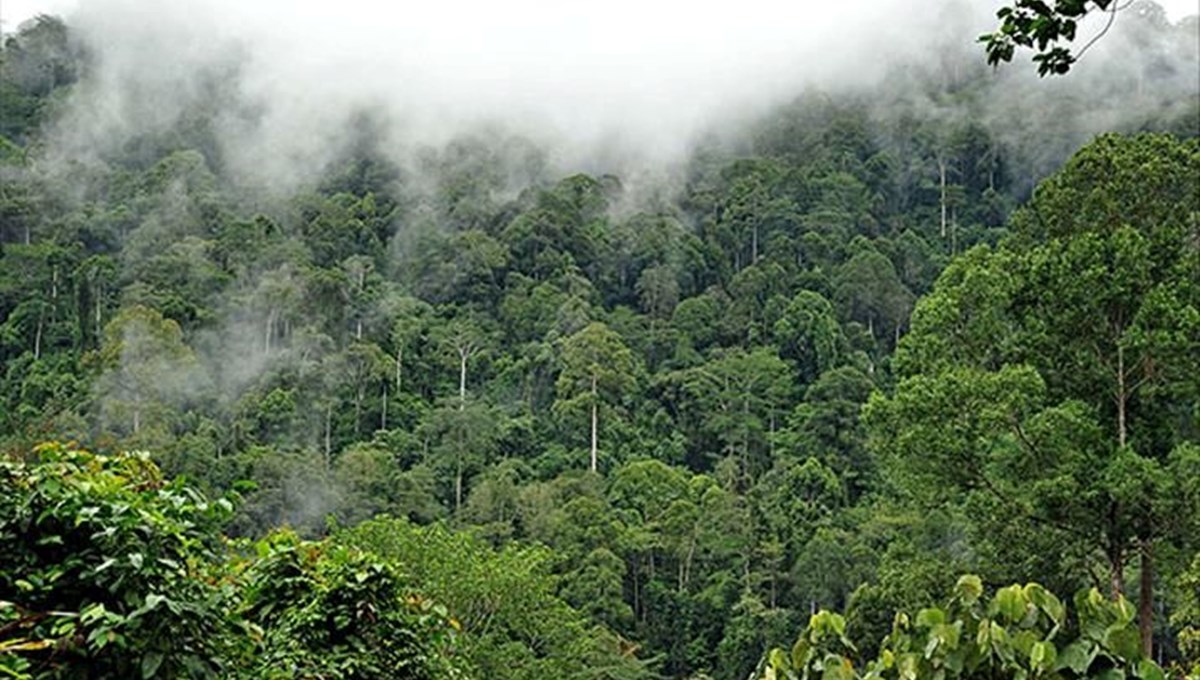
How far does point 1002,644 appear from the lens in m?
1.64

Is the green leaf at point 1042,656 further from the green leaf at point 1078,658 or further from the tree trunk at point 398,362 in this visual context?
the tree trunk at point 398,362

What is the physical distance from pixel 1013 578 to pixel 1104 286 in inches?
91.2

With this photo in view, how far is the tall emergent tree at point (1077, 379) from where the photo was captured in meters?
9.76

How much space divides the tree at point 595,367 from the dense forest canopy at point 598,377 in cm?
13

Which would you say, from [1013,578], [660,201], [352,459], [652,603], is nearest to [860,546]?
[652,603]

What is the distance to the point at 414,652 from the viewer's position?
11.2 feet

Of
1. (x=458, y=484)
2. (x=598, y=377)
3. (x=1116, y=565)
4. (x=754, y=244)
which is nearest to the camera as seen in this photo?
(x=1116, y=565)

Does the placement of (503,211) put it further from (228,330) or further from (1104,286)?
(1104,286)

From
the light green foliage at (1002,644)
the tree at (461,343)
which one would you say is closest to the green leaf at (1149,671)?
the light green foliage at (1002,644)

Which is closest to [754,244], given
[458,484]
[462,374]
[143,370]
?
[462,374]

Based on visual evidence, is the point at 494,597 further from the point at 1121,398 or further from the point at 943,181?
the point at 943,181

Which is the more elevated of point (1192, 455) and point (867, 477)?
point (1192, 455)

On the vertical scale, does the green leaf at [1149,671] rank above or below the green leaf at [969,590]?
below

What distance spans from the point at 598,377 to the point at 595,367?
0.97ft
